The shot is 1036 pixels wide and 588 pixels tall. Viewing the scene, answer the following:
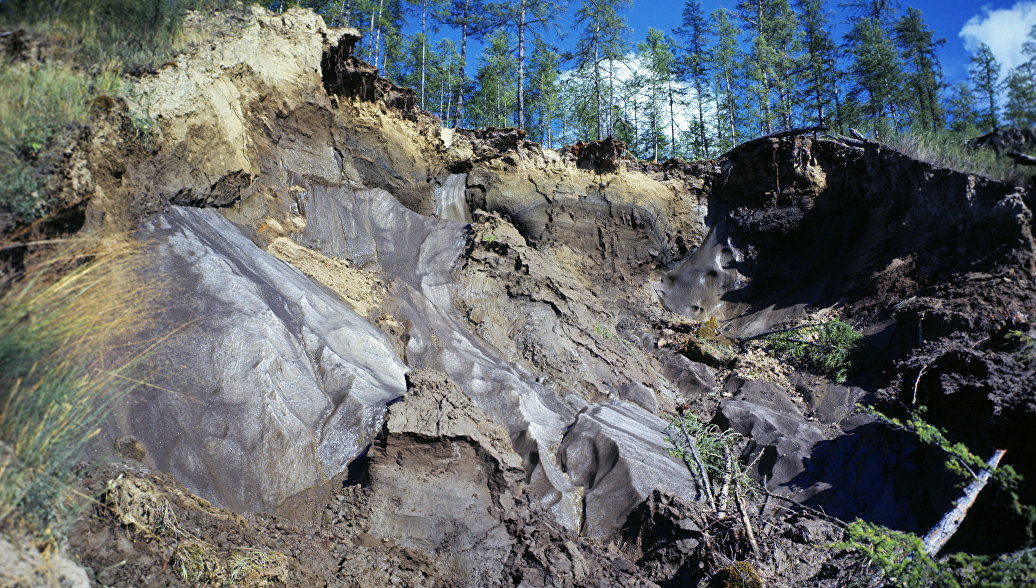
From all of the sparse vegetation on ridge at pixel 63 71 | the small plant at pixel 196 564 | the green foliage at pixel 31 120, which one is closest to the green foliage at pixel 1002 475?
the small plant at pixel 196 564

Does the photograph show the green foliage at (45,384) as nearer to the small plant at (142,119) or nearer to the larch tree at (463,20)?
the small plant at (142,119)

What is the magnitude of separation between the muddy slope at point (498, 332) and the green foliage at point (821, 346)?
0.32 m

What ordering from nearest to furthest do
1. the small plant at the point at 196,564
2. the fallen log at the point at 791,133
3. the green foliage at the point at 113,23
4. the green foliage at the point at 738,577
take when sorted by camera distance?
the small plant at the point at 196,564 → the green foliage at the point at 738,577 → the green foliage at the point at 113,23 → the fallen log at the point at 791,133

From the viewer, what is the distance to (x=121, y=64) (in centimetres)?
720

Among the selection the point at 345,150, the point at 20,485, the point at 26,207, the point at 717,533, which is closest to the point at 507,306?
the point at 345,150

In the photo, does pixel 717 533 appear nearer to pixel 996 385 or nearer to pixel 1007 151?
pixel 996 385

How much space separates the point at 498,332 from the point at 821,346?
592 cm

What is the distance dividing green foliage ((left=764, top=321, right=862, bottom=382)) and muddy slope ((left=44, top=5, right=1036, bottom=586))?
324 mm

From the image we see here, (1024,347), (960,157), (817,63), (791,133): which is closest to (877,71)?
(817,63)

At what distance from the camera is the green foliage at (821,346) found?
9641 mm

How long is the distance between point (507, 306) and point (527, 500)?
5126mm

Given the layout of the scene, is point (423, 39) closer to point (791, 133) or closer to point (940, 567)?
point (791, 133)

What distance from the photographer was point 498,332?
10.0 meters

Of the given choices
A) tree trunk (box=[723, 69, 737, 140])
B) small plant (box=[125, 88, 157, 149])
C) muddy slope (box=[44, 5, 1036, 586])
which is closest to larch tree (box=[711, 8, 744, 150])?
tree trunk (box=[723, 69, 737, 140])
